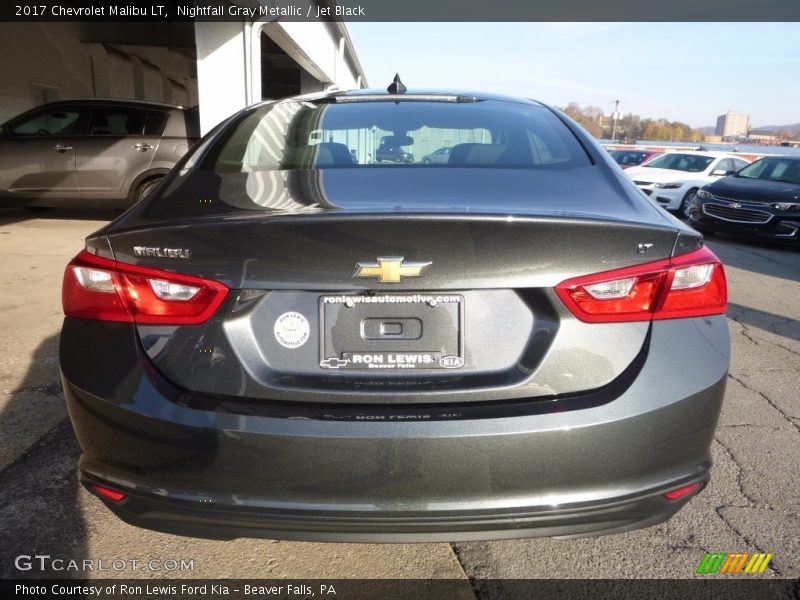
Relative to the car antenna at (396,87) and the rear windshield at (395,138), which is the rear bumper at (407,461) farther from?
the car antenna at (396,87)

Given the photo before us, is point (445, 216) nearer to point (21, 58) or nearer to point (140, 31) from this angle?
point (21, 58)

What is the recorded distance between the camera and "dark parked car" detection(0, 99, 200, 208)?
863 cm

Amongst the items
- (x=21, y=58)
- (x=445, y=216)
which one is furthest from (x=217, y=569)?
(x=21, y=58)

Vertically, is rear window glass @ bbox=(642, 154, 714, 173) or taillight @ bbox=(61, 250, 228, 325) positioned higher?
taillight @ bbox=(61, 250, 228, 325)

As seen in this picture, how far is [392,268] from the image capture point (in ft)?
4.81

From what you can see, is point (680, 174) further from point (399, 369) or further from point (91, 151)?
point (399, 369)

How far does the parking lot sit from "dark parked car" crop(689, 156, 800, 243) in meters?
6.41

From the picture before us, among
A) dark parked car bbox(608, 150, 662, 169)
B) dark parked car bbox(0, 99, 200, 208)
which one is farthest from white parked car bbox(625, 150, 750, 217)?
dark parked car bbox(0, 99, 200, 208)

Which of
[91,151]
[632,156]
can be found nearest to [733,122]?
[632,156]

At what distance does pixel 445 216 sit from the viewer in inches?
59.7

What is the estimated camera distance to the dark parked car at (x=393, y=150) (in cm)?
227

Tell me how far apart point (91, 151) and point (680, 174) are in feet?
37.5

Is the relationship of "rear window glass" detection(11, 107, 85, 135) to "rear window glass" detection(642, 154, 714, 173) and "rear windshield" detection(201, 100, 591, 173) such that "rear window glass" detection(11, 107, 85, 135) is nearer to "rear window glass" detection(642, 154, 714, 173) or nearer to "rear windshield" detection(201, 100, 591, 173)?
"rear windshield" detection(201, 100, 591, 173)

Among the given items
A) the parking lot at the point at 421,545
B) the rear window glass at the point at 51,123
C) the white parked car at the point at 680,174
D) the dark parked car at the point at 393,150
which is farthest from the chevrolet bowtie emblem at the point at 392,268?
the white parked car at the point at 680,174
